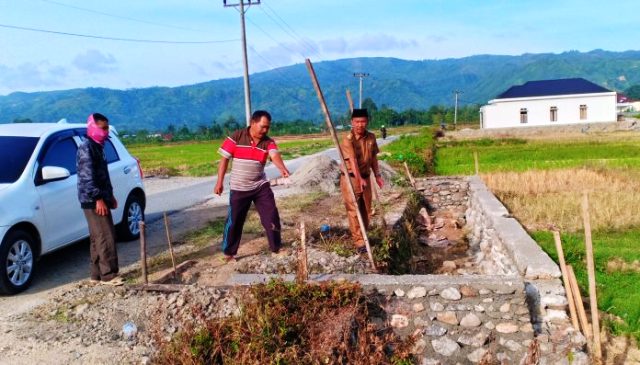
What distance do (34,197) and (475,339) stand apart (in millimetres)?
4451

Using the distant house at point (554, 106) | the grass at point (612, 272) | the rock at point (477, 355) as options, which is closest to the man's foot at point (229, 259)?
the rock at point (477, 355)

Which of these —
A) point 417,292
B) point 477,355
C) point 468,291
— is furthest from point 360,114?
point 477,355

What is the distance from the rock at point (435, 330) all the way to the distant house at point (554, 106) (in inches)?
1834

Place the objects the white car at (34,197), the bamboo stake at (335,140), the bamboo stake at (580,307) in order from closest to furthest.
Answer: the bamboo stake at (580,307), the white car at (34,197), the bamboo stake at (335,140)

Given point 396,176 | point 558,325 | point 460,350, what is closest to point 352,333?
point 460,350

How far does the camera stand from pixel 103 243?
214 inches

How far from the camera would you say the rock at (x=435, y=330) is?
4648mm

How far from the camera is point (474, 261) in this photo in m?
8.62

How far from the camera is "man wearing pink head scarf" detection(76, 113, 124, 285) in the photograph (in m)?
5.34

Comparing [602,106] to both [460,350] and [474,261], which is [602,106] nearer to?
[474,261]

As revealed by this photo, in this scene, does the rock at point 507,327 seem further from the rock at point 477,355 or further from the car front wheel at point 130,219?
the car front wheel at point 130,219

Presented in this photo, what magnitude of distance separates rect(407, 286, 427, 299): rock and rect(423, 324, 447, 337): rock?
28 centimetres

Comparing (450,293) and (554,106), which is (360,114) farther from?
(554,106)

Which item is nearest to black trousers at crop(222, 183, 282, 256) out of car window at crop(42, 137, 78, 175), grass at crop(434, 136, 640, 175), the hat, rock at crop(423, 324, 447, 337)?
the hat
